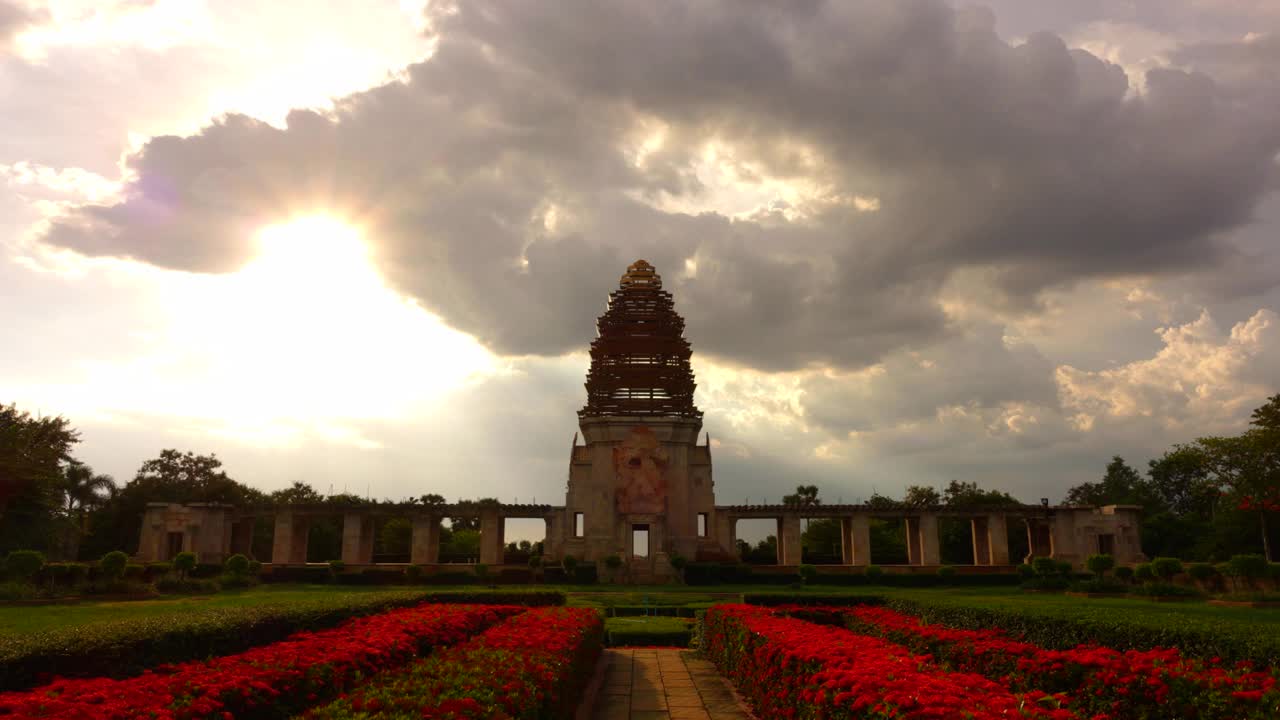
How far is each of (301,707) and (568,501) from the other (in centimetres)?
4818

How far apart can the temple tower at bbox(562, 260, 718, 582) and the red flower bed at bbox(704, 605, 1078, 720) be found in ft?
123

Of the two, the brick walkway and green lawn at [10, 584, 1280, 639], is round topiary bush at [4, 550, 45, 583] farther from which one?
the brick walkway

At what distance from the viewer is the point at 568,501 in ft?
193

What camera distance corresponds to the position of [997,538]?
191ft

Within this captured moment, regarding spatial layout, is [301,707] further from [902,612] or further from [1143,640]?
[902,612]

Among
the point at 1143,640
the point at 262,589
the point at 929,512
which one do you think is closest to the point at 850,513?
the point at 929,512

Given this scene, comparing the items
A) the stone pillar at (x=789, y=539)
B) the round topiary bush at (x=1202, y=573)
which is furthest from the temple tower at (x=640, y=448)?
the round topiary bush at (x=1202, y=573)

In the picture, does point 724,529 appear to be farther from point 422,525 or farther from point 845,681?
point 845,681

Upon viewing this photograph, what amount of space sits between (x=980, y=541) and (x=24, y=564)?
55.5 metres

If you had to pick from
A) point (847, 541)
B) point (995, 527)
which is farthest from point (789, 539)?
point (995, 527)

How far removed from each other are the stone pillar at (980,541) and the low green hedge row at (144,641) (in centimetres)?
5288

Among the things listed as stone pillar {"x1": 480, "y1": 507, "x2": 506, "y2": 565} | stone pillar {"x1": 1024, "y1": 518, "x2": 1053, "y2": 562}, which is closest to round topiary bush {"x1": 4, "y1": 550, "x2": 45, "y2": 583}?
stone pillar {"x1": 480, "y1": 507, "x2": 506, "y2": 565}

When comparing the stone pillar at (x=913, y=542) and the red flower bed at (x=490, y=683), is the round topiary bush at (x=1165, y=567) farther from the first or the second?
the red flower bed at (x=490, y=683)

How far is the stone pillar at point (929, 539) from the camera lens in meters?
58.4
